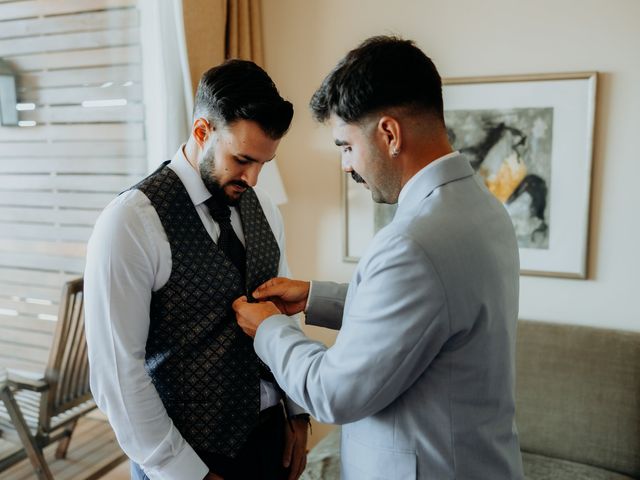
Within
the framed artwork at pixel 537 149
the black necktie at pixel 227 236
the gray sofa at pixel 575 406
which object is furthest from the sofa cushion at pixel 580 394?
the black necktie at pixel 227 236

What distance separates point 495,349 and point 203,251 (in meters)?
0.68

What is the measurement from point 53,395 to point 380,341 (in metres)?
1.66

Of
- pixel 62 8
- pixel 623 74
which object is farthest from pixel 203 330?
pixel 623 74

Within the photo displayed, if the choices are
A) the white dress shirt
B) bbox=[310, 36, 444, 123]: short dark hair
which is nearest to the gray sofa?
the white dress shirt

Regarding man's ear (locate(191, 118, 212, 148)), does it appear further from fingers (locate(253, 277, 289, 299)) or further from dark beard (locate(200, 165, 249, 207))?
fingers (locate(253, 277, 289, 299))

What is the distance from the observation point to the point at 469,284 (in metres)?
1.07

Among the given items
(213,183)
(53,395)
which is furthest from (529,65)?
(53,395)

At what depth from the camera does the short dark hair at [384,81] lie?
115 centimetres

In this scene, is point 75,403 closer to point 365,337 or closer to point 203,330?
point 203,330

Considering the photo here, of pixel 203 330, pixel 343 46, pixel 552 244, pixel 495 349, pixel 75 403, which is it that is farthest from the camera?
pixel 343 46

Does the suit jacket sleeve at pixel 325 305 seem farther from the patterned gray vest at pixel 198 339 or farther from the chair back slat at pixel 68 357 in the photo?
the chair back slat at pixel 68 357

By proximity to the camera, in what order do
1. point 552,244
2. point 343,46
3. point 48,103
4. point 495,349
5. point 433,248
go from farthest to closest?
point 343,46, point 552,244, point 48,103, point 495,349, point 433,248

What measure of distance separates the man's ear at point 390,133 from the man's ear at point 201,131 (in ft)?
1.51

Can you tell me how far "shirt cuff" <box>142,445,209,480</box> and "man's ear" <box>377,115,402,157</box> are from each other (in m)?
0.83
